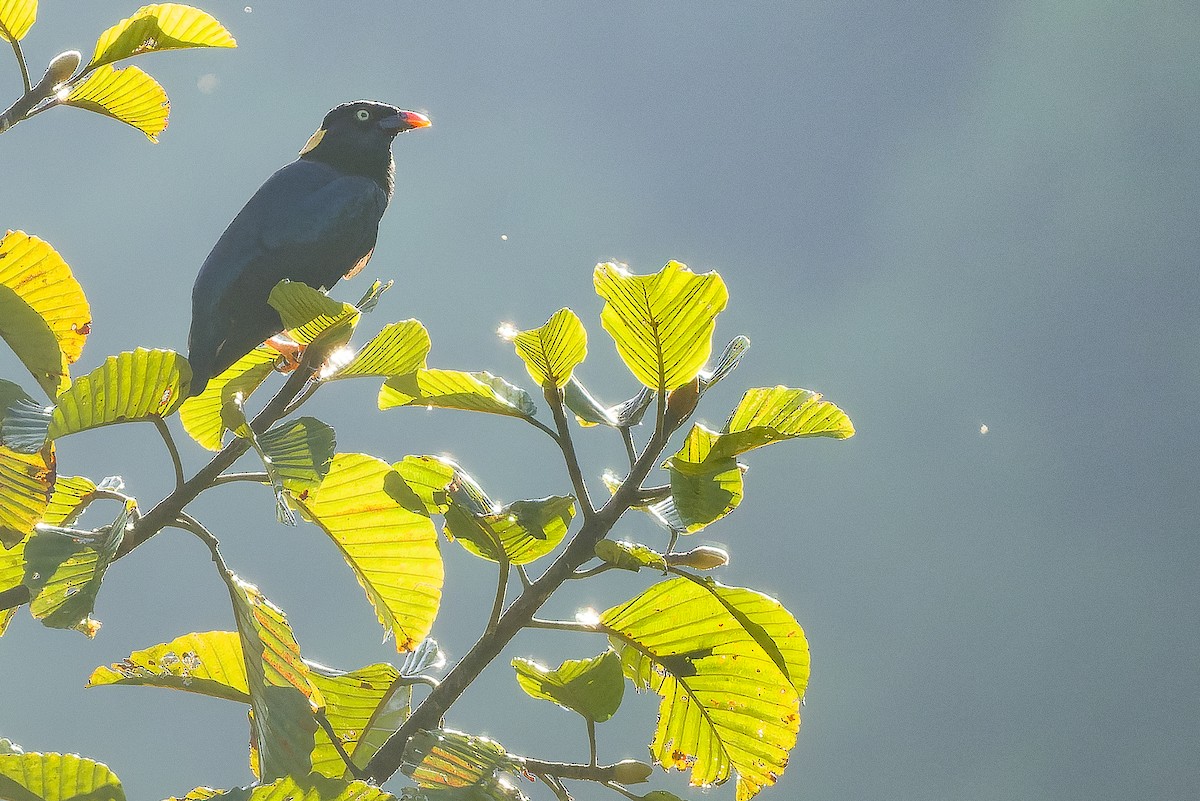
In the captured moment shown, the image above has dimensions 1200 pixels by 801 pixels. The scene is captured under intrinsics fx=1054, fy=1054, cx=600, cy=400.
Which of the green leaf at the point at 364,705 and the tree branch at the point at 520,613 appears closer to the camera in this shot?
the tree branch at the point at 520,613

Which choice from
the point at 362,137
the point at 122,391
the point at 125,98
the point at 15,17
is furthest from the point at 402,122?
the point at 122,391

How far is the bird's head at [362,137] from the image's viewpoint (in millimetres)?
2277

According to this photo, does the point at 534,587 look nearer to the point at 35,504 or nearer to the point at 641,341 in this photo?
the point at 641,341

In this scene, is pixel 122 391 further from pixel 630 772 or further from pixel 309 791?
pixel 630 772

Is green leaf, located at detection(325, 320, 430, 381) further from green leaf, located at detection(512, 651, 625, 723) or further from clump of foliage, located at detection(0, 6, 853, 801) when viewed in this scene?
green leaf, located at detection(512, 651, 625, 723)

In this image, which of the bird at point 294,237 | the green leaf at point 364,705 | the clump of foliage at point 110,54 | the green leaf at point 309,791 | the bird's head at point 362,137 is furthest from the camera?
the bird's head at point 362,137

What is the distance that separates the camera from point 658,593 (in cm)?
88

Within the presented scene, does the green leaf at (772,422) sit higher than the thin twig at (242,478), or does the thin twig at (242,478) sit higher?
the green leaf at (772,422)

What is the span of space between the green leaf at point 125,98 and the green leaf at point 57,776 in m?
0.67

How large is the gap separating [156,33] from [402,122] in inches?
51.3

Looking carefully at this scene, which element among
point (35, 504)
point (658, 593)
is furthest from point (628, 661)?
point (35, 504)

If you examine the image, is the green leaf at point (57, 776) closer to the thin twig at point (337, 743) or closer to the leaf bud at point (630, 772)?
the thin twig at point (337, 743)

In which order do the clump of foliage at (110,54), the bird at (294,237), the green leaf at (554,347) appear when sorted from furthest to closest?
1. the bird at (294,237)
2. the clump of foliage at (110,54)
3. the green leaf at (554,347)

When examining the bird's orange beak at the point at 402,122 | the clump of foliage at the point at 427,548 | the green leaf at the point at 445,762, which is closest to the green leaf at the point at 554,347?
the clump of foliage at the point at 427,548
